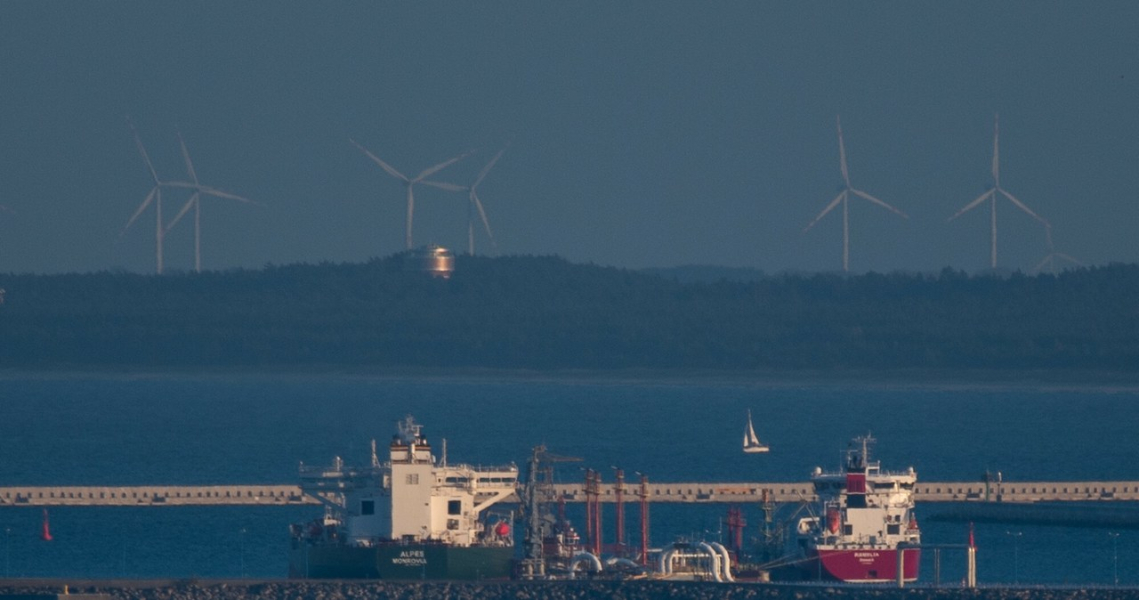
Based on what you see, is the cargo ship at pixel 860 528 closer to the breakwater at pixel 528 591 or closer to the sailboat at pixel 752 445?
the breakwater at pixel 528 591

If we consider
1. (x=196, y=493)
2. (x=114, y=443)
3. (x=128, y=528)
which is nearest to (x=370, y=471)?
(x=128, y=528)

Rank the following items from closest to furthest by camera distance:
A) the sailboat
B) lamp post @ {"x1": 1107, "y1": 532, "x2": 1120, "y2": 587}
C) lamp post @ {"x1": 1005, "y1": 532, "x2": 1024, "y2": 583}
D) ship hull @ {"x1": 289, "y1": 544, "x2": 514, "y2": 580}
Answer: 1. ship hull @ {"x1": 289, "y1": 544, "x2": 514, "y2": 580}
2. lamp post @ {"x1": 1005, "y1": 532, "x2": 1024, "y2": 583}
3. lamp post @ {"x1": 1107, "y1": 532, "x2": 1120, "y2": 587}
4. the sailboat

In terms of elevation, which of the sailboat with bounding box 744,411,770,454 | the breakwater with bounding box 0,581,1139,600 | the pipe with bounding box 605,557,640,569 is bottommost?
the breakwater with bounding box 0,581,1139,600

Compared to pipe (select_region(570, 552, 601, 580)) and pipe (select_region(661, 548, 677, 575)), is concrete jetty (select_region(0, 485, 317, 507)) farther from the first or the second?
pipe (select_region(661, 548, 677, 575))

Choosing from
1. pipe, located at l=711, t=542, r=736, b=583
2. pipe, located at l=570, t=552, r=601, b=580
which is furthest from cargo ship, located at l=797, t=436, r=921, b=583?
pipe, located at l=570, t=552, r=601, b=580

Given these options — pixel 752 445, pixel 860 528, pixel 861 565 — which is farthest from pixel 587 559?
pixel 752 445

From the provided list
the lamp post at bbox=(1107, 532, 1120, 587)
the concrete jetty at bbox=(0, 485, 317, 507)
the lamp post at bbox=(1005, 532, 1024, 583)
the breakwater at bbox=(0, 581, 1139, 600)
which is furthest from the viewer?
the concrete jetty at bbox=(0, 485, 317, 507)
